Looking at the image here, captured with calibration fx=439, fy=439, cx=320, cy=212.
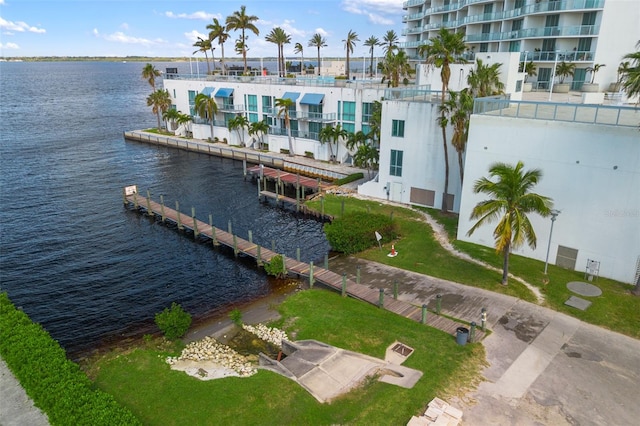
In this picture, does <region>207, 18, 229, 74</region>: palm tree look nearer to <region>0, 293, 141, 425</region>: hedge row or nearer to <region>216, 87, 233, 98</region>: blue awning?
<region>216, 87, 233, 98</region>: blue awning

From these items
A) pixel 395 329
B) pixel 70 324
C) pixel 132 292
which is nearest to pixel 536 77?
pixel 395 329

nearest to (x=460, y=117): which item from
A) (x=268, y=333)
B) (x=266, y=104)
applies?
(x=268, y=333)

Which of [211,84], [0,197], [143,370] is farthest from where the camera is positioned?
[211,84]

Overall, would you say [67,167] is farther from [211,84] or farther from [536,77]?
[536,77]

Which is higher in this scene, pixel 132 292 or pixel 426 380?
pixel 426 380

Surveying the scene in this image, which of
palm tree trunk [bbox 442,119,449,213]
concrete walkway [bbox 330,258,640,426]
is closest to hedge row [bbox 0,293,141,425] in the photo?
concrete walkway [bbox 330,258,640,426]

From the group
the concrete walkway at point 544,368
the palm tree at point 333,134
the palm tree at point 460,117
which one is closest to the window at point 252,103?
the palm tree at point 333,134
